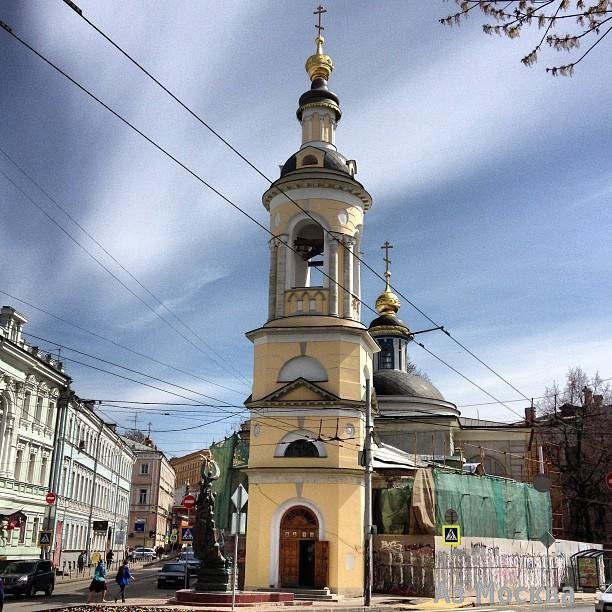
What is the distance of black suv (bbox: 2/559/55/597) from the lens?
25.0 m

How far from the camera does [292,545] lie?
25781mm

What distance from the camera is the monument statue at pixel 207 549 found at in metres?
20.2

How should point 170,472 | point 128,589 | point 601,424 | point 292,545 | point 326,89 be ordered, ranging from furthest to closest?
1. point 170,472
2. point 601,424
3. point 326,89
4. point 128,589
5. point 292,545

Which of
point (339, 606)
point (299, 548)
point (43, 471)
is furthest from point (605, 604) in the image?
point (43, 471)

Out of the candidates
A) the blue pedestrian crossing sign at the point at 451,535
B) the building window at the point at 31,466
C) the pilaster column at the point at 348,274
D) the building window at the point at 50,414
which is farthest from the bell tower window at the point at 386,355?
the blue pedestrian crossing sign at the point at 451,535

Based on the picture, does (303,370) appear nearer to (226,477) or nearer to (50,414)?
(226,477)

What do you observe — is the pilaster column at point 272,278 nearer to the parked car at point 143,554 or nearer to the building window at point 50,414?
the building window at point 50,414

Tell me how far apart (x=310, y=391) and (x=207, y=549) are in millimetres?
7682

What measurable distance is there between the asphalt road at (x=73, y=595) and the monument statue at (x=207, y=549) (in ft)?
4.44

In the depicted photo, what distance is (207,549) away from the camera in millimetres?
→ 20844

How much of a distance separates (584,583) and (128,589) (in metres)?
20.0

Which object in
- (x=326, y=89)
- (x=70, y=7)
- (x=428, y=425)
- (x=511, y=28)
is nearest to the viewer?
(x=511, y=28)

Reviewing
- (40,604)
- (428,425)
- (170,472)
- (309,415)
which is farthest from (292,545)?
(170,472)

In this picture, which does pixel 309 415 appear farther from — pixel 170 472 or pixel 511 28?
pixel 170 472
